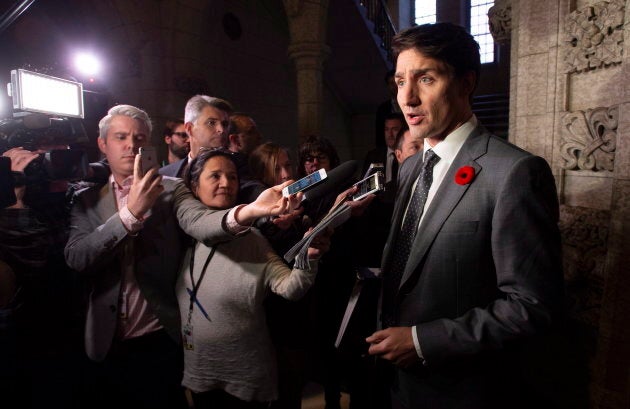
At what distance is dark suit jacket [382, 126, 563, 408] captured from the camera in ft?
3.02

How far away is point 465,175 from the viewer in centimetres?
102

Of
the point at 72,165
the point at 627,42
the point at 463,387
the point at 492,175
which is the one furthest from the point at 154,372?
the point at 627,42

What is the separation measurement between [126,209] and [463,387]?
1.26 m

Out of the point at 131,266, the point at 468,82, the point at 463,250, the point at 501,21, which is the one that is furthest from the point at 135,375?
the point at 501,21

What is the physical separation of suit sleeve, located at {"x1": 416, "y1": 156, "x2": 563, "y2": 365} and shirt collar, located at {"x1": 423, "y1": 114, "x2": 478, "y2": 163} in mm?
200

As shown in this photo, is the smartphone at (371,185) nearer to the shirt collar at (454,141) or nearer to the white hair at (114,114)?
the shirt collar at (454,141)

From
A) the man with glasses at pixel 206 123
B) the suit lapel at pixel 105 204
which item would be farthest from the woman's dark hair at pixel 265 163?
the suit lapel at pixel 105 204

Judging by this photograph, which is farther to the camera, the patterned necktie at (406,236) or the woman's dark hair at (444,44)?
the patterned necktie at (406,236)

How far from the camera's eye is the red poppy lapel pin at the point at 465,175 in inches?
39.8

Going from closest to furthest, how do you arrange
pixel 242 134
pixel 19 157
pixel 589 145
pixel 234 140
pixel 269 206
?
1. pixel 269 206
2. pixel 19 157
3. pixel 589 145
4. pixel 234 140
5. pixel 242 134

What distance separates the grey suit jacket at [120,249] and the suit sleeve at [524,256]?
0.95 metres

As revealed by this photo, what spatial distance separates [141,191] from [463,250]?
3.60 ft

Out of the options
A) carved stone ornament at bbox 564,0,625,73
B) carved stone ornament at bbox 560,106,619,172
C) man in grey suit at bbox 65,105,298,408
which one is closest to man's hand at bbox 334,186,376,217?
man in grey suit at bbox 65,105,298,408

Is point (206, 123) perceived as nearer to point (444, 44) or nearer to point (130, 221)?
point (130, 221)
